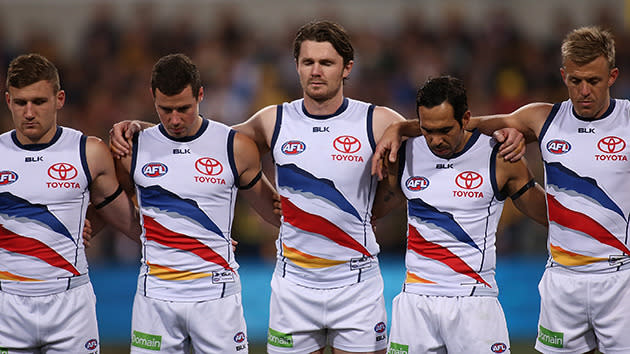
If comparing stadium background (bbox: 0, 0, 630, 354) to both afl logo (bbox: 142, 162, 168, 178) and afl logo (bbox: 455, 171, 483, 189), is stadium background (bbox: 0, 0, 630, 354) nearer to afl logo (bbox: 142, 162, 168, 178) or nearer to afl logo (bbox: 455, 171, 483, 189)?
afl logo (bbox: 142, 162, 168, 178)

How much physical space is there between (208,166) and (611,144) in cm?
262

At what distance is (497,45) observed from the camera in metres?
14.0

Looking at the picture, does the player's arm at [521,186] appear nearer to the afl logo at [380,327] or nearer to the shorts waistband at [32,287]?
the afl logo at [380,327]

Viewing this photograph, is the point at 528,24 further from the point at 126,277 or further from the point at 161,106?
the point at 161,106

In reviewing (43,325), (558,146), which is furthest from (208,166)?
(558,146)

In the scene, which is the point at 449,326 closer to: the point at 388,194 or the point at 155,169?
the point at 388,194

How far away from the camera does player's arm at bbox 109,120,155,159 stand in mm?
6008

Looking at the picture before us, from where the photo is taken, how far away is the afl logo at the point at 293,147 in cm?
600

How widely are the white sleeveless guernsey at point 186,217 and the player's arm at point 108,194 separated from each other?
176mm

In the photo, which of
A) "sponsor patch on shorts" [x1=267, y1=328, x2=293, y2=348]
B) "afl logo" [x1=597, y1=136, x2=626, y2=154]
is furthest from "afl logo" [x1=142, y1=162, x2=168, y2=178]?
"afl logo" [x1=597, y1=136, x2=626, y2=154]

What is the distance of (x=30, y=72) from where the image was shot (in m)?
5.82

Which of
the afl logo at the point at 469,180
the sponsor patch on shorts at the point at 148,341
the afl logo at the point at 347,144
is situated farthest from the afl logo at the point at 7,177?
the afl logo at the point at 469,180

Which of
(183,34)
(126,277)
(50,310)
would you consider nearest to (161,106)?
(50,310)

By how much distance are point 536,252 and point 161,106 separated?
6.12m
